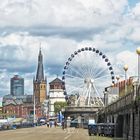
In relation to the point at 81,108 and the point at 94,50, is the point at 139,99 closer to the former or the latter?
the point at 94,50

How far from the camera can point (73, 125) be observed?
181875 mm

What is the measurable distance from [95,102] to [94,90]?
78.8ft

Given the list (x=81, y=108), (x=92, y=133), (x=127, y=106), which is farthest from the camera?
(x=81, y=108)

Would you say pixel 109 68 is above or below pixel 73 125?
above

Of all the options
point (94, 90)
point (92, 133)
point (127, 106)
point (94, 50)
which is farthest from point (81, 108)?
point (127, 106)

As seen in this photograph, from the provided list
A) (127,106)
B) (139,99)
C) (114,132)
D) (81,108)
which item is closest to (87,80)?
(81,108)

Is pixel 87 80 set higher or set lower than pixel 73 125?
higher

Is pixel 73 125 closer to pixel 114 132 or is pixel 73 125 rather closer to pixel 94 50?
pixel 94 50

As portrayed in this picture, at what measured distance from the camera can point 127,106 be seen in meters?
54.7

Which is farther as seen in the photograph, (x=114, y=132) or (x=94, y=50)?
(x=94, y=50)

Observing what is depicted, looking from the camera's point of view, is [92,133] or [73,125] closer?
[92,133]

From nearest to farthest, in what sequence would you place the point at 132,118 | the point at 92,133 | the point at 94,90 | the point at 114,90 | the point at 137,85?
the point at 137,85 < the point at 132,118 < the point at 92,133 < the point at 114,90 < the point at 94,90

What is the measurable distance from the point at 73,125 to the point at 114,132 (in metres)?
111

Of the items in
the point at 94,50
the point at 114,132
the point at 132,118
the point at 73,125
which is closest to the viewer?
the point at 132,118
